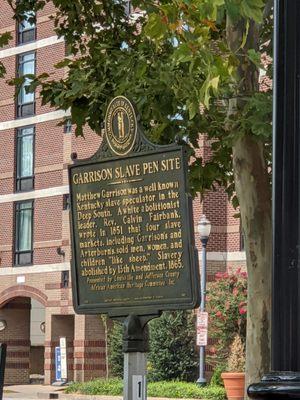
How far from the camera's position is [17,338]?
4866cm

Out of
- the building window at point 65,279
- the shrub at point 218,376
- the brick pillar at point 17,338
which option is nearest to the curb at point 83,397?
the shrub at point 218,376

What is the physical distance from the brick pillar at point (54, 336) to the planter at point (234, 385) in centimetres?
1343

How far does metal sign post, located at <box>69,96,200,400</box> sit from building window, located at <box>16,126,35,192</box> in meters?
38.2

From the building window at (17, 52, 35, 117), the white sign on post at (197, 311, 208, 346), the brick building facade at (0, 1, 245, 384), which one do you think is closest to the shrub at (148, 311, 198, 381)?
the white sign on post at (197, 311, 208, 346)

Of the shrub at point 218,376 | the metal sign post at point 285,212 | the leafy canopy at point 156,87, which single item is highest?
the leafy canopy at point 156,87

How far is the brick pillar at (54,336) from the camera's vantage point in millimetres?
45375

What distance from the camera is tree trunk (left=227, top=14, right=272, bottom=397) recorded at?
1354 cm

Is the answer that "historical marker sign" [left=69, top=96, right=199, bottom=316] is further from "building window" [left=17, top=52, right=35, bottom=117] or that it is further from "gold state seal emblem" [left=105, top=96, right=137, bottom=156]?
"building window" [left=17, top=52, right=35, bottom=117]

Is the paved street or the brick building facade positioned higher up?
the brick building facade

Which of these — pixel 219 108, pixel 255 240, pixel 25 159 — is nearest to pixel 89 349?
pixel 25 159

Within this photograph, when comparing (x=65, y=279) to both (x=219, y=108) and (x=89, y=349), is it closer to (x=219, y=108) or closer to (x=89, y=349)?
(x=89, y=349)

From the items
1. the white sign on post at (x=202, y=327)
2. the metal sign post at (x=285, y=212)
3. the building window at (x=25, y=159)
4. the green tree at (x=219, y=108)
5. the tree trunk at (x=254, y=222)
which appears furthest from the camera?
the building window at (x=25, y=159)

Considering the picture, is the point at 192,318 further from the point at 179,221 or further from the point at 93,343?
the point at 179,221

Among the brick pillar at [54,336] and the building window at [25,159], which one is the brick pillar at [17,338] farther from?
the building window at [25,159]
